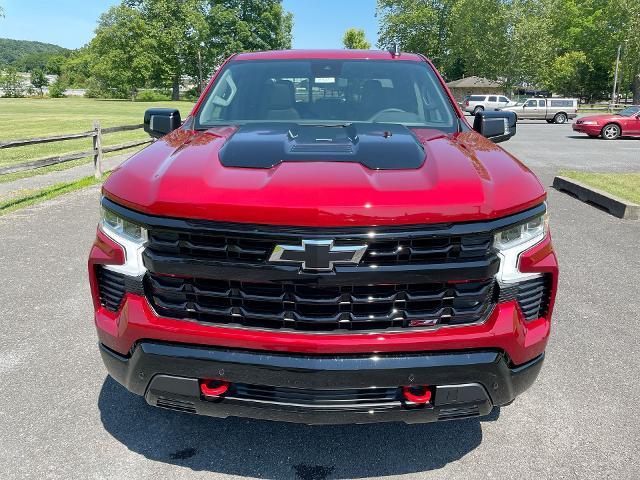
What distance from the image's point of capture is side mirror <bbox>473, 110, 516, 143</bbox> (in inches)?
146

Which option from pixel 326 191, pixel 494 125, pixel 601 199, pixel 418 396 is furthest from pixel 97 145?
pixel 418 396

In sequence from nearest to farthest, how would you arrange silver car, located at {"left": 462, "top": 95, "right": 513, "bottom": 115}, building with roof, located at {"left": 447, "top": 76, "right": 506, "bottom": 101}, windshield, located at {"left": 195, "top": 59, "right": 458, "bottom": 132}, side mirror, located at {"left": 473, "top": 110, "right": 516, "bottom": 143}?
1. windshield, located at {"left": 195, "top": 59, "right": 458, "bottom": 132}
2. side mirror, located at {"left": 473, "top": 110, "right": 516, "bottom": 143}
3. silver car, located at {"left": 462, "top": 95, "right": 513, "bottom": 115}
4. building with roof, located at {"left": 447, "top": 76, "right": 506, "bottom": 101}

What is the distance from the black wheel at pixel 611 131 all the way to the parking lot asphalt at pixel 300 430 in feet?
68.8

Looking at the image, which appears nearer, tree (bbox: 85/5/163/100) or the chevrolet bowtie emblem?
the chevrolet bowtie emblem

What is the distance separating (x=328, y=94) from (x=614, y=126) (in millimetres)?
22707

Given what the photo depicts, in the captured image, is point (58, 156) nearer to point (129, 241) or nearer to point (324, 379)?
point (129, 241)

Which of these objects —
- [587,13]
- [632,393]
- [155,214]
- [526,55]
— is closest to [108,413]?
[155,214]

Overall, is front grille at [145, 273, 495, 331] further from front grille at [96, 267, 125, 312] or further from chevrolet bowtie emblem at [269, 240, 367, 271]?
front grille at [96, 267, 125, 312]

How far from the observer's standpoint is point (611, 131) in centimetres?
2277

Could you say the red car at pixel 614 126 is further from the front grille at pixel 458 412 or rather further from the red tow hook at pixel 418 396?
the red tow hook at pixel 418 396

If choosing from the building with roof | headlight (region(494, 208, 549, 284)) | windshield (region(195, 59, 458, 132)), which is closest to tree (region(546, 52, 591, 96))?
the building with roof

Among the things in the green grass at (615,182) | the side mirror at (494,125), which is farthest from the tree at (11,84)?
the side mirror at (494,125)

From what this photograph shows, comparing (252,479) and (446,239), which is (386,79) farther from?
(252,479)

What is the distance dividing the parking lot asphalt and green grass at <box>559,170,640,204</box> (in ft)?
17.8
